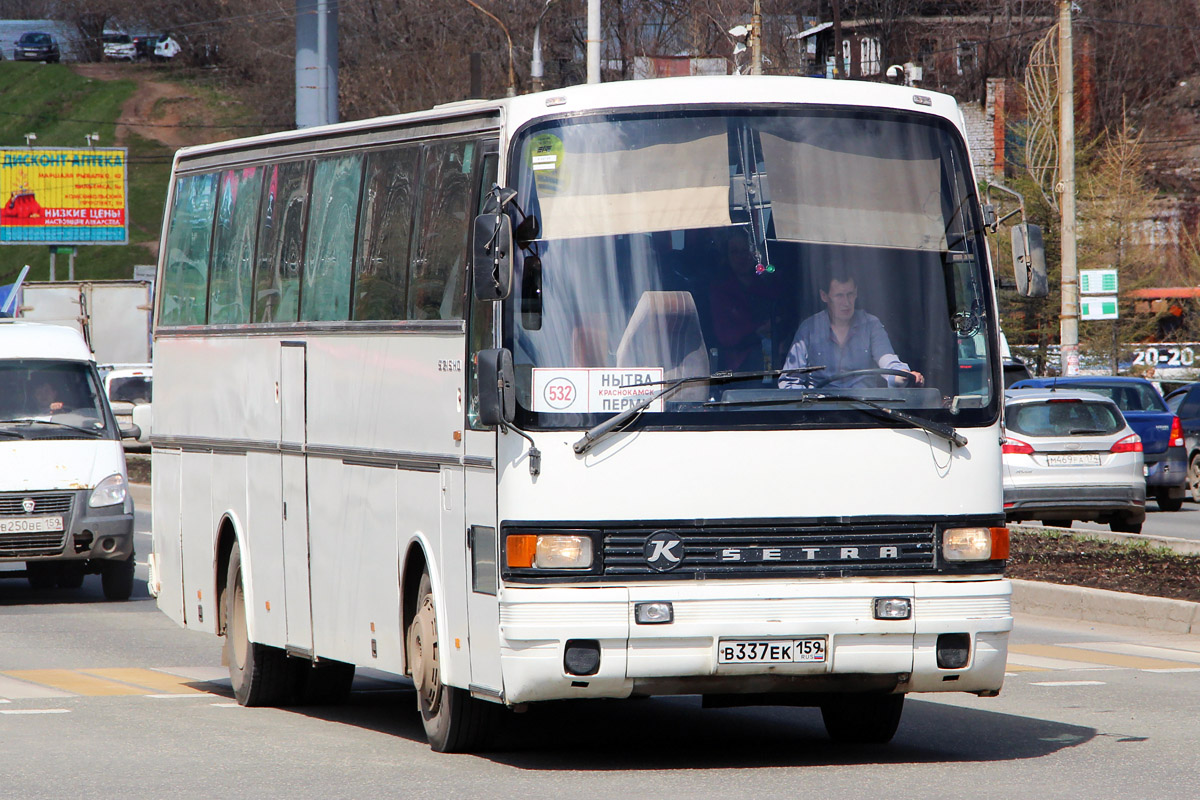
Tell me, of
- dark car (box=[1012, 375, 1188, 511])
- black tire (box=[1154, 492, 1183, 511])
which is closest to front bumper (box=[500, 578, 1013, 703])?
dark car (box=[1012, 375, 1188, 511])

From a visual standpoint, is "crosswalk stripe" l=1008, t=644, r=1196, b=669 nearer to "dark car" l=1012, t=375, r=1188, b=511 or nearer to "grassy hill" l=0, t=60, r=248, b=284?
"dark car" l=1012, t=375, r=1188, b=511

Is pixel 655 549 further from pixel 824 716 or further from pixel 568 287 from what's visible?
pixel 824 716

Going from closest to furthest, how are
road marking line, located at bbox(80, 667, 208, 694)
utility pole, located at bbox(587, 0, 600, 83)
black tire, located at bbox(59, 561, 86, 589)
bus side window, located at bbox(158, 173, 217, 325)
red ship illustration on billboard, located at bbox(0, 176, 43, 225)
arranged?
road marking line, located at bbox(80, 667, 208, 694) < bus side window, located at bbox(158, 173, 217, 325) < black tire, located at bbox(59, 561, 86, 589) < utility pole, located at bbox(587, 0, 600, 83) < red ship illustration on billboard, located at bbox(0, 176, 43, 225)

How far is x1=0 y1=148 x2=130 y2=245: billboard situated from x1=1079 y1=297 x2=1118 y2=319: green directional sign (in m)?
52.2

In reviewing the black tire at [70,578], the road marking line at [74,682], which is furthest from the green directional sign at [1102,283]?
the road marking line at [74,682]

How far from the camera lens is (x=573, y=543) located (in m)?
7.91

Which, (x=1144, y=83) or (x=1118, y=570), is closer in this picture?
(x=1118, y=570)

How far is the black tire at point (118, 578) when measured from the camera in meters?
17.8

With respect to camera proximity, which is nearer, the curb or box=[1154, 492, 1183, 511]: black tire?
the curb

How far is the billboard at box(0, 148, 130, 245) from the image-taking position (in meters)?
75.5

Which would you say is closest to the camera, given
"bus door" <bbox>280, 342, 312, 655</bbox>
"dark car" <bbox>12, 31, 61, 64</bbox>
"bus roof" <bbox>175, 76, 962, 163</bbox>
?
"bus roof" <bbox>175, 76, 962, 163</bbox>

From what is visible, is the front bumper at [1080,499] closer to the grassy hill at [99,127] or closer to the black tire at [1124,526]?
the black tire at [1124,526]

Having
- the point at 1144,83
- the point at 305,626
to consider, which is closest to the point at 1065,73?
the point at 305,626

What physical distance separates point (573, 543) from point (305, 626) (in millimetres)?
2872
